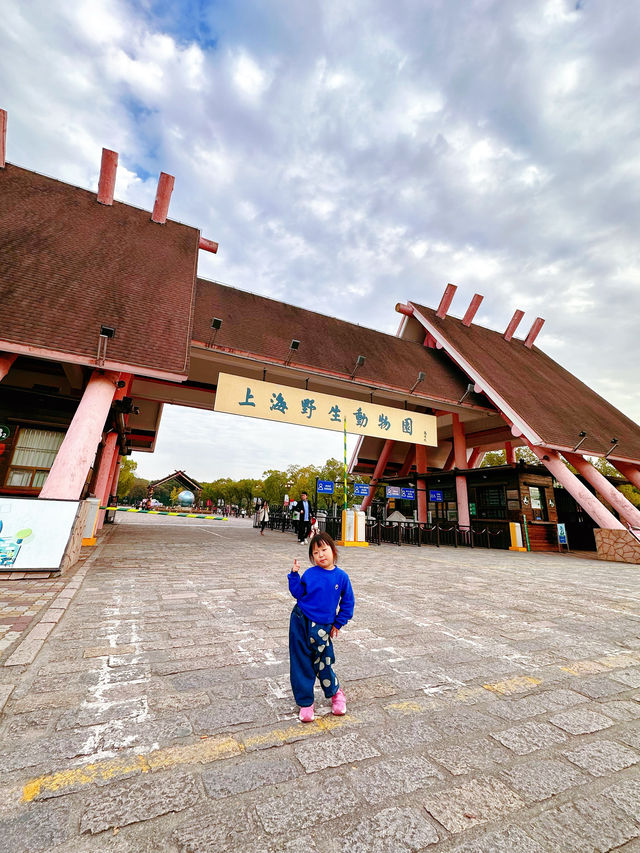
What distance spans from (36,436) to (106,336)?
4584 millimetres

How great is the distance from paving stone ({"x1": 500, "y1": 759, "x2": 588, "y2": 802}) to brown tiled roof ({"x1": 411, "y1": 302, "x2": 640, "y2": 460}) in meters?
14.5

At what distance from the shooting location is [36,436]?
10883 millimetres

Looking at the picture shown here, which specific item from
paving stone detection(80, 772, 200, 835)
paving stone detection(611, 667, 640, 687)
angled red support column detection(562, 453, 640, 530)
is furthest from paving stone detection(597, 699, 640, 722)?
angled red support column detection(562, 453, 640, 530)

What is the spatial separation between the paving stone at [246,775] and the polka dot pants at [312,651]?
52 cm

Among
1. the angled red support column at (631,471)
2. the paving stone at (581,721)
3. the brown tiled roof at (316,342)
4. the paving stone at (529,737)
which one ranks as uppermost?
the brown tiled roof at (316,342)

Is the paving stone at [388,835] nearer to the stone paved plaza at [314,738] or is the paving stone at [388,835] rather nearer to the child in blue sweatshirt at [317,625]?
the stone paved plaza at [314,738]

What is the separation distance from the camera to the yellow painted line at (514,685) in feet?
9.07

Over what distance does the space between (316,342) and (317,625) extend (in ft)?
47.5

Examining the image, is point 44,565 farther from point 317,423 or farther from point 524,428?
point 524,428

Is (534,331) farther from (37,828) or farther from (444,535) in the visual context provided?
(37,828)

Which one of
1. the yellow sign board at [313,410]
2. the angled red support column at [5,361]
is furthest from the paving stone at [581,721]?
the angled red support column at [5,361]

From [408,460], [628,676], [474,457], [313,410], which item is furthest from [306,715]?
[474,457]

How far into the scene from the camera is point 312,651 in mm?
2500

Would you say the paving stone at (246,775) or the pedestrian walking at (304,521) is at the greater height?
the pedestrian walking at (304,521)
